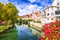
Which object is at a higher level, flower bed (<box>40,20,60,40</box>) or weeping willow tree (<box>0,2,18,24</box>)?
weeping willow tree (<box>0,2,18,24</box>)

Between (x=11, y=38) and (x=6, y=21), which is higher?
(x=6, y=21)

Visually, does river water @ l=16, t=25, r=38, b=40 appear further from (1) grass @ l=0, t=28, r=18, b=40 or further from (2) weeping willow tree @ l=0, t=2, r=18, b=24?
(2) weeping willow tree @ l=0, t=2, r=18, b=24

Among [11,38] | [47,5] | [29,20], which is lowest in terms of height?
[11,38]

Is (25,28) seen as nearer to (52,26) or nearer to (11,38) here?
(11,38)

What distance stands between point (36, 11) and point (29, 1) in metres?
0.26

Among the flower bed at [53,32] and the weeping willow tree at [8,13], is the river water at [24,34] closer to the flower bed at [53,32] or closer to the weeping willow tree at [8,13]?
the weeping willow tree at [8,13]

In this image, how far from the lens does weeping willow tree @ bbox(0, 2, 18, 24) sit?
4.75 m

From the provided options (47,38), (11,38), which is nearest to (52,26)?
(47,38)

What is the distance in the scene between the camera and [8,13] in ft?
15.7

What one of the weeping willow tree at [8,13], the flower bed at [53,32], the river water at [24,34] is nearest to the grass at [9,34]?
the river water at [24,34]

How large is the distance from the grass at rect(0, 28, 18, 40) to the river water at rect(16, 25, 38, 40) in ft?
0.28

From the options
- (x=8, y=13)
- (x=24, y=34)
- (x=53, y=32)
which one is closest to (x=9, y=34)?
(x=24, y=34)

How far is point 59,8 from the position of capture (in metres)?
4.77

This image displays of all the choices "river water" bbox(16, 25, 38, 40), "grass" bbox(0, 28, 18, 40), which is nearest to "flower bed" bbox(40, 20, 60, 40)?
"river water" bbox(16, 25, 38, 40)
